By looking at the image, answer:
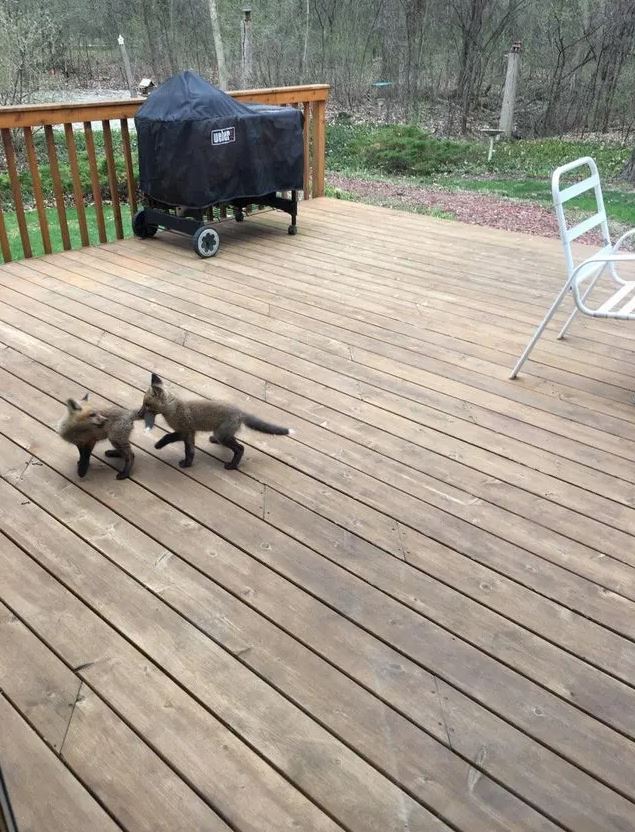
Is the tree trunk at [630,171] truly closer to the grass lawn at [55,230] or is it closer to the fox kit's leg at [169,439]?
the grass lawn at [55,230]

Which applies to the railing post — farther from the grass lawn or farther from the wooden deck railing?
the grass lawn

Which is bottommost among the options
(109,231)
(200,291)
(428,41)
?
(109,231)

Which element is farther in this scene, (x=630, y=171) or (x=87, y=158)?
(x=630, y=171)

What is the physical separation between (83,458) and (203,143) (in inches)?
100

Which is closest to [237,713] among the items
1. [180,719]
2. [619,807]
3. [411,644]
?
[180,719]

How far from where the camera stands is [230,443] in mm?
2230

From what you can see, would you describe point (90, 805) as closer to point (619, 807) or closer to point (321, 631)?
point (321, 631)

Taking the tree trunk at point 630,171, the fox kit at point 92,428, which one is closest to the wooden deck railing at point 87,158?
the fox kit at point 92,428

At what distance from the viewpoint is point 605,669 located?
1.56 meters

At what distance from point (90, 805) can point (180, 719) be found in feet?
0.75

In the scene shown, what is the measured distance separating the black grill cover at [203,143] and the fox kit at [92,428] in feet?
7.91

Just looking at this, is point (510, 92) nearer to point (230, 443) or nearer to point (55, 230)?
point (55, 230)

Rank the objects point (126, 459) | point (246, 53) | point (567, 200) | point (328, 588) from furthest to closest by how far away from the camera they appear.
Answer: point (246, 53)
point (567, 200)
point (126, 459)
point (328, 588)

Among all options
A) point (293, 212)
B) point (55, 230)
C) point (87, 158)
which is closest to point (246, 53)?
point (55, 230)
